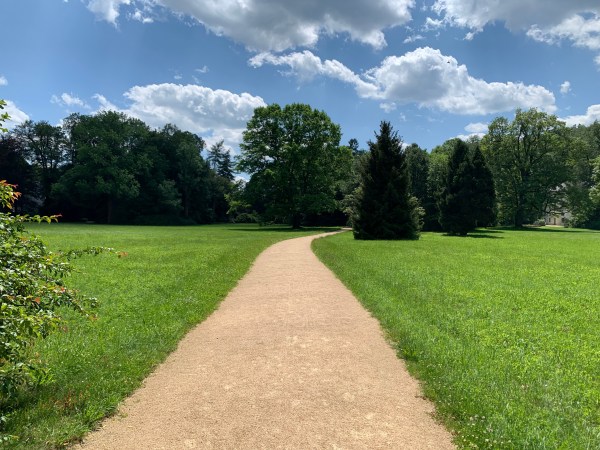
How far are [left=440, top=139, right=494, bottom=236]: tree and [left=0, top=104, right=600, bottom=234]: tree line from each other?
0.12m

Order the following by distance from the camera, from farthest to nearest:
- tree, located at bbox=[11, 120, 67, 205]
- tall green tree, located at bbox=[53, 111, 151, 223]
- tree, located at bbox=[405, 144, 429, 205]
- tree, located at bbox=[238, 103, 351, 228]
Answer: tree, located at bbox=[11, 120, 67, 205], tall green tree, located at bbox=[53, 111, 151, 223], tree, located at bbox=[405, 144, 429, 205], tree, located at bbox=[238, 103, 351, 228]

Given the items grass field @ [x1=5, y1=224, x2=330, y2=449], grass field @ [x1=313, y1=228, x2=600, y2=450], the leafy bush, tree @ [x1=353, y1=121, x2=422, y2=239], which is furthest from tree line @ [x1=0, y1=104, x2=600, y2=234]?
the leafy bush

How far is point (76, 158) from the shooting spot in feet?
223

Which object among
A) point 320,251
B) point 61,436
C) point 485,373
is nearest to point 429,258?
point 320,251

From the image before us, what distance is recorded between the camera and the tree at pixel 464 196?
135 ft

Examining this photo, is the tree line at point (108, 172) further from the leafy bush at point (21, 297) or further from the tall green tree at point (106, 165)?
the leafy bush at point (21, 297)

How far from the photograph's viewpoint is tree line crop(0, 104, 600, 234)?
1286 inches

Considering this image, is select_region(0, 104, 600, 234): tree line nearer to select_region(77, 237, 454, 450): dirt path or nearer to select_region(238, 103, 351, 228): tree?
select_region(238, 103, 351, 228): tree

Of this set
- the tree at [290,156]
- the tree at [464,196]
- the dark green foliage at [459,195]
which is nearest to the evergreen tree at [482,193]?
the tree at [464,196]

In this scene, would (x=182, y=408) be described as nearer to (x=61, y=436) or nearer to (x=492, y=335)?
(x=61, y=436)

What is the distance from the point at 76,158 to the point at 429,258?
68862mm

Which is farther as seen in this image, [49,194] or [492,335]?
[49,194]

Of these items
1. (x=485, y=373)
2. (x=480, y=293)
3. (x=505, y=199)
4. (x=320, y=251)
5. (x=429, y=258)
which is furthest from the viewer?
(x=505, y=199)

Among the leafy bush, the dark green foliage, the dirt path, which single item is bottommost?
the dirt path
